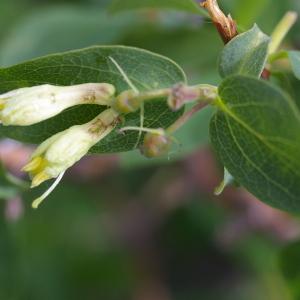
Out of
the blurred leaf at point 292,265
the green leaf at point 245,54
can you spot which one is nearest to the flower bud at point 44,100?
the green leaf at point 245,54

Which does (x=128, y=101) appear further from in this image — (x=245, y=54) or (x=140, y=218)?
(x=140, y=218)

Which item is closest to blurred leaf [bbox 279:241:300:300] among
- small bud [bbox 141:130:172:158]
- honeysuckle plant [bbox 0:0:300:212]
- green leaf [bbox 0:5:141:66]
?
honeysuckle plant [bbox 0:0:300:212]

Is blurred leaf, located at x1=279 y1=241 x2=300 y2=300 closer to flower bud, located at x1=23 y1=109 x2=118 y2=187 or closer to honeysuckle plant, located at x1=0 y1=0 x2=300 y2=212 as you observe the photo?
honeysuckle plant, located at x1=0 y1=0 x2=300 y2=212

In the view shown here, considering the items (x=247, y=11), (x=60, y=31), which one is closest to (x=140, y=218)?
(x=60, y=31)

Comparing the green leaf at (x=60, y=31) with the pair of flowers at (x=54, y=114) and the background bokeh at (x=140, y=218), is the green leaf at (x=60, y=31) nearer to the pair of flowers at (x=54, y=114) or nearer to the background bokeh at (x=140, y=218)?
the background bokeh at (x=140, y=218)

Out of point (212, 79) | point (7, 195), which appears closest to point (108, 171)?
point (212, 79)

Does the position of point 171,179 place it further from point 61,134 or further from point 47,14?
point 61,134
